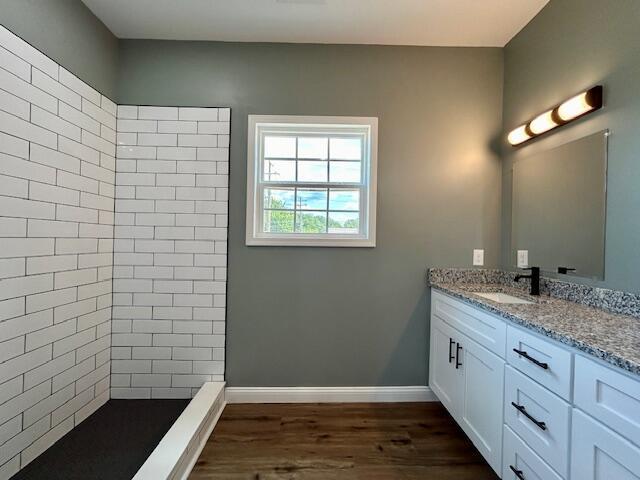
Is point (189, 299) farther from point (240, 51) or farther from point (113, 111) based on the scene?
point (240, 51)

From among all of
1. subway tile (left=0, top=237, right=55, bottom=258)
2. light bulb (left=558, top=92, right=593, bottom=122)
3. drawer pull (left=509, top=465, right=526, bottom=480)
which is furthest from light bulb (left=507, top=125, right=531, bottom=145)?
subway tile (left=0, top=237, right=55, bottom=258)

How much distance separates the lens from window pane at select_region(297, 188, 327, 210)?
2.32 m

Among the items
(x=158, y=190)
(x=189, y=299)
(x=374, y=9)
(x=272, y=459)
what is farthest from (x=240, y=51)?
(x=272, y=459)

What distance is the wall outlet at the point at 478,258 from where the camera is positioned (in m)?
2.26

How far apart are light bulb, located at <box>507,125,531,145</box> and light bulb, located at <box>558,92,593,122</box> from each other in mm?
295

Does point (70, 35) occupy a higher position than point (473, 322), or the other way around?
point (70, 35)

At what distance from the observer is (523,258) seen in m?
2.02

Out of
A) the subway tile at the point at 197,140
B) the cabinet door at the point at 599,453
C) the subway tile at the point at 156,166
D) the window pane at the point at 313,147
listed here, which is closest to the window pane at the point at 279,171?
the window pane at the point at 313,147

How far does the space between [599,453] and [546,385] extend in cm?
24

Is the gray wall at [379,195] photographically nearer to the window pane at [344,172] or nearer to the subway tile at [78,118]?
the window pane at [344,172]

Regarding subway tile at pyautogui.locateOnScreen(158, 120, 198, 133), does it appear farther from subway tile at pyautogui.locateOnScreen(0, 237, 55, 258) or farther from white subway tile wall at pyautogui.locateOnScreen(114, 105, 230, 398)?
subway tile at pyautogui.locateOnScreen(0, 237, 55, 258)

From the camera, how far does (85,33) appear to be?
1909mm

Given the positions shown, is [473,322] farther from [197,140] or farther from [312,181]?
[197,140]

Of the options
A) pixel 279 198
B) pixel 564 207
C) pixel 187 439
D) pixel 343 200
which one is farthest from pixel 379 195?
pixel 187 439
